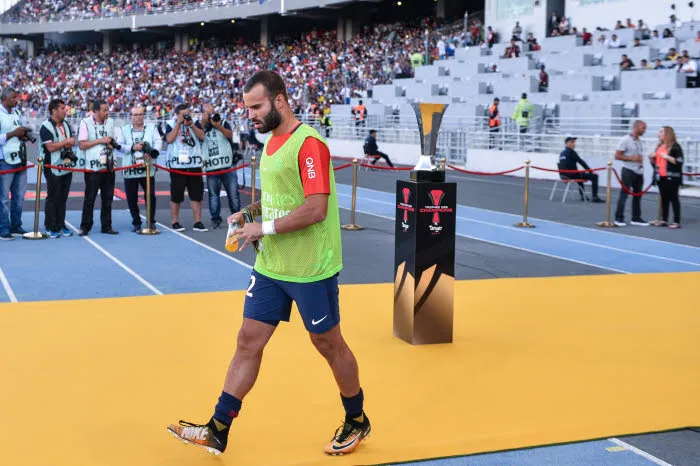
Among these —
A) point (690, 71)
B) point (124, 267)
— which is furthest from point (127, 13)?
point (124, 267)

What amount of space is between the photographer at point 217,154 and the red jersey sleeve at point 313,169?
9.28 metres

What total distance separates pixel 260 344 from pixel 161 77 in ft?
191

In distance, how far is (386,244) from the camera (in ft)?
42.3

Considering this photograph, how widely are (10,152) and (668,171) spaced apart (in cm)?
996

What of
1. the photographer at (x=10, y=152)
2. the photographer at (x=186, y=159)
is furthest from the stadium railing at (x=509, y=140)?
the photographer at (x=10, y=152)

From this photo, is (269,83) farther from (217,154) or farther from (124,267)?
(217,154)

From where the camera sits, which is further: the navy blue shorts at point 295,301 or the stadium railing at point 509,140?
the stadium railing at point 509,140

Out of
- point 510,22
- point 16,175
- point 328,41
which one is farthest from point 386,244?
point 328,41

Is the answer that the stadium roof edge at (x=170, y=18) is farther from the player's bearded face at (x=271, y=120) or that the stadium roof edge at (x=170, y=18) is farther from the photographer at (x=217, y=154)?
the player's bearded face at (x=271, y=120)

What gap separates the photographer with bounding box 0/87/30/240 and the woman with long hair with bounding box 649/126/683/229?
31.8 ft

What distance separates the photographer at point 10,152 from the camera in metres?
12.3

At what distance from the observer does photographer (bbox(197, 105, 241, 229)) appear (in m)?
13.6

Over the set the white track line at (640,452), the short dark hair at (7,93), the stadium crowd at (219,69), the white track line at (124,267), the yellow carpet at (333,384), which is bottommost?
the white track line at (124,267)

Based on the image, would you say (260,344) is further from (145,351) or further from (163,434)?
(145,351)
